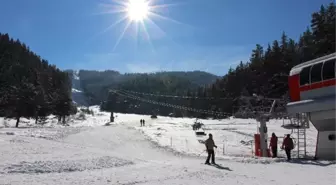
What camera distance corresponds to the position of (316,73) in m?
19.2

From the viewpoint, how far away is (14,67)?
4427 inches

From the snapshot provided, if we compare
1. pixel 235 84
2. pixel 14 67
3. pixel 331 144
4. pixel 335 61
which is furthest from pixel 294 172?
pixel 14 67

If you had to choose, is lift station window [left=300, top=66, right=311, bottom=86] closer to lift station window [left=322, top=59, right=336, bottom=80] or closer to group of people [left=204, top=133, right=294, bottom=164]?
lift station window [left=322, top=59, right=336, bottom=80]

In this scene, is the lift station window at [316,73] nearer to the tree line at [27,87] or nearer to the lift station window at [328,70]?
the lift station window at [328,70]

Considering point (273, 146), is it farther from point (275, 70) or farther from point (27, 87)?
point (275, 70)

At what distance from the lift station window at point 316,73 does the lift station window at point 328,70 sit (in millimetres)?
318

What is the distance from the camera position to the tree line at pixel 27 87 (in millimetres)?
53688

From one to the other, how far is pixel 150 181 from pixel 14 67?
113811 millimetres

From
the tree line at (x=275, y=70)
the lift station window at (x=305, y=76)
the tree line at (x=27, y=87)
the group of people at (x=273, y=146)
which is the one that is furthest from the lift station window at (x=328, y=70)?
the tree line at (x=27, y=87)

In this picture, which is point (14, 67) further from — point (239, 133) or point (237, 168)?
point (237, 168)

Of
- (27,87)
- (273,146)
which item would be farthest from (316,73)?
(27,87)

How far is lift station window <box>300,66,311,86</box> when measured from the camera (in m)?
20.0

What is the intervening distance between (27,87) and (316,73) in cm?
4900

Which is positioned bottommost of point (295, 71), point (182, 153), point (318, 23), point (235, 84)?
point (182, 153)
